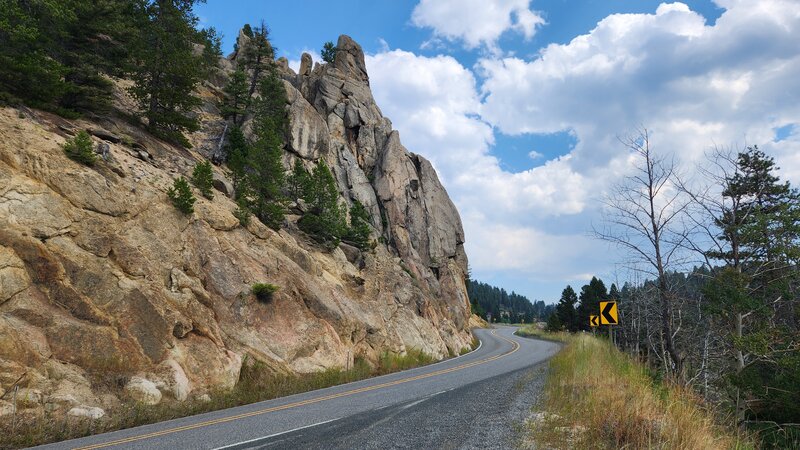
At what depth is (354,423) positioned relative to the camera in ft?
29.8

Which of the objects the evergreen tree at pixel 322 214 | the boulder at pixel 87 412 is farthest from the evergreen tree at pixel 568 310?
the boulder at pixel 87 412

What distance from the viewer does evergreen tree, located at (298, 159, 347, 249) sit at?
3000 centimetres

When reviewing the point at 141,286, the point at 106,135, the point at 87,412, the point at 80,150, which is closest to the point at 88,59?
the point at 106,135

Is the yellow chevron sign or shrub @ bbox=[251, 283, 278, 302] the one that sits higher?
the yellow chevron sign

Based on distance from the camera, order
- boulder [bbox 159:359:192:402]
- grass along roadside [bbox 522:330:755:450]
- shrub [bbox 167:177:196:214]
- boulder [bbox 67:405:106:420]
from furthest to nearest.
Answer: shrub [bbox 167:177:196:214], boulder [bbox 159:359:192:402], boulder [bbox 67:405:106:420], grass along roadside [bbox 522:330:755:450]

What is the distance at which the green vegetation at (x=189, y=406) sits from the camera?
877 cm

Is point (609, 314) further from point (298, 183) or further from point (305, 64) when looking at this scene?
point (305, 64)

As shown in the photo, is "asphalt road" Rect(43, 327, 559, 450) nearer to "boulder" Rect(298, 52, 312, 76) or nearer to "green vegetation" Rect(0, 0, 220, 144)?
"green vegetation" Rect(0, 0, 220, 144)

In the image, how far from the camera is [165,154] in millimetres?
23094

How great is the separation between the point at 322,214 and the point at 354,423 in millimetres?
22677

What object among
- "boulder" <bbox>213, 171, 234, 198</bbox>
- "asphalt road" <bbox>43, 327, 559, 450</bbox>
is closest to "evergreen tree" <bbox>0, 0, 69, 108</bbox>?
"boulder" <bbox>213, 171, 234, 198</bbox>

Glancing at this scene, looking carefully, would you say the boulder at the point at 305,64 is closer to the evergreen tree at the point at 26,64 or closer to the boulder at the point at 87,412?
the evergreen tree at the point at 26,64

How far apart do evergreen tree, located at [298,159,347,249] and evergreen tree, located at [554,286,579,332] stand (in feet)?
176

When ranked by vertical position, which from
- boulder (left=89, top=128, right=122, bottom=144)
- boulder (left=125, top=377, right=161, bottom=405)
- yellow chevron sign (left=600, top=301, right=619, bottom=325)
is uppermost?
boulder (left=89, top=128, right=122, bottom=144)
